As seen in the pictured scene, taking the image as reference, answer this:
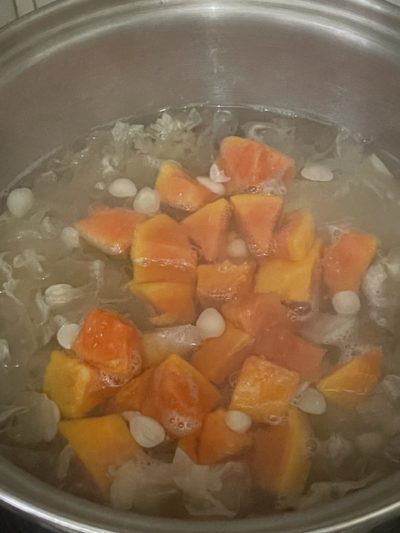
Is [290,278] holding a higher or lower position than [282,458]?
higher

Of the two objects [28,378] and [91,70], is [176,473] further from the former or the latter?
[91,70]

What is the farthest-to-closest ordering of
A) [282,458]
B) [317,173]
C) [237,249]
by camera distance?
[317,173]
[237,249]
[282,458]

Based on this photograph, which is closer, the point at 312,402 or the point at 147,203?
the point at 312,402

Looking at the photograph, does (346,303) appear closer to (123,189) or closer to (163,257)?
(163,257)

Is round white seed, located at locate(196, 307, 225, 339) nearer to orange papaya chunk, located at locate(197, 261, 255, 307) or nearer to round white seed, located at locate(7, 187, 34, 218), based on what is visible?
orange papaya chunk, located at locate(197, 261, 255, 307)

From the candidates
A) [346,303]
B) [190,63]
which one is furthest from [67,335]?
[190,63]

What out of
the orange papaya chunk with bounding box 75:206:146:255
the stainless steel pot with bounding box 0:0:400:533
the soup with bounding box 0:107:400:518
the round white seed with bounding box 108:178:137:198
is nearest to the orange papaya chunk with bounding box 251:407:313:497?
the soup with bounding box 0:107:400:518
